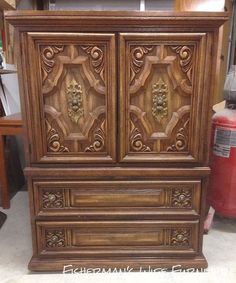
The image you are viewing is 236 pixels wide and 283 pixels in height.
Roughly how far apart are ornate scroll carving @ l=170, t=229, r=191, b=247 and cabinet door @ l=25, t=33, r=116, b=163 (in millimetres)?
516

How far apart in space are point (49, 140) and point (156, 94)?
0.53 meters

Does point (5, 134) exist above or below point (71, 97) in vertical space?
below

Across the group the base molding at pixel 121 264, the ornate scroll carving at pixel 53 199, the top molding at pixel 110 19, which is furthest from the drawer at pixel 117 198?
the top molding at pixel 110 19

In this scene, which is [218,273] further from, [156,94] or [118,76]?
[118,76]

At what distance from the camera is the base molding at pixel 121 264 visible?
1.39m

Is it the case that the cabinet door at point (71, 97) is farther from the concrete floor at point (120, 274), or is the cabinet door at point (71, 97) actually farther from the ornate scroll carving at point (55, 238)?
the concrete floor at point (120, 274)

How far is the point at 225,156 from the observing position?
1.60 meters

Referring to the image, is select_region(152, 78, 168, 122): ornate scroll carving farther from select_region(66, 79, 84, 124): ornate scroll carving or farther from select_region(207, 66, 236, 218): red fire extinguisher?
select_region(207, 66, 236, 218): red fire extinguisher

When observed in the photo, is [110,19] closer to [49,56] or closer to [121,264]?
[49,56]

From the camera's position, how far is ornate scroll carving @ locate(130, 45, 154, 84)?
1146 mm

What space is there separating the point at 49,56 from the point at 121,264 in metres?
1.07

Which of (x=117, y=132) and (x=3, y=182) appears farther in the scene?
(x=3, y=182)

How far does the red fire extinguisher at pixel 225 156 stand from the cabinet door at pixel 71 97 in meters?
0.72

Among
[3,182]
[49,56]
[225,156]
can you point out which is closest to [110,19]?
[49,56]
